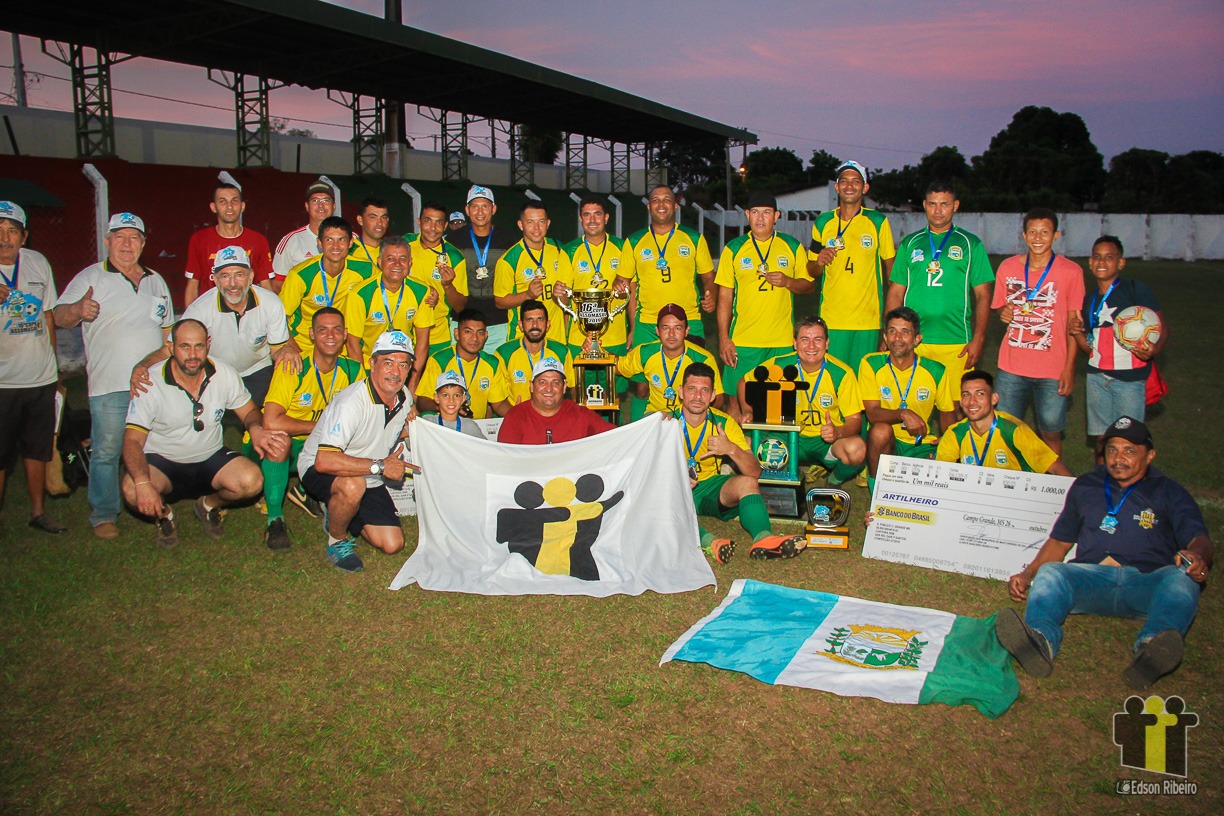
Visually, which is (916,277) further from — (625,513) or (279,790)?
(279,790)

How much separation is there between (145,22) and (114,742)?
72.1 ft

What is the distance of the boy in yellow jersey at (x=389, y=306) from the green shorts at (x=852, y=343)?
365cm

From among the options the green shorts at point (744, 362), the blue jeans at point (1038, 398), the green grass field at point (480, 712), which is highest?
the green shorts at point (744, 362)

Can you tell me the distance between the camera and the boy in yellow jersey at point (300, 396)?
6438 millimetres

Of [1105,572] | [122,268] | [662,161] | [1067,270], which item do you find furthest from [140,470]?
[662,161]

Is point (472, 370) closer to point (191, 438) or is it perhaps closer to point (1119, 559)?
point (191, 438)

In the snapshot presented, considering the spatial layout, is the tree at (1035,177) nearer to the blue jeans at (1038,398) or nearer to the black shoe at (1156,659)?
the blue jeans at (1038,398)

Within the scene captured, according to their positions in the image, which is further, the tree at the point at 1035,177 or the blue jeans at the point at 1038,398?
the tree at the point at 1035,177

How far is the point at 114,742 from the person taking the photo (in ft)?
12.8

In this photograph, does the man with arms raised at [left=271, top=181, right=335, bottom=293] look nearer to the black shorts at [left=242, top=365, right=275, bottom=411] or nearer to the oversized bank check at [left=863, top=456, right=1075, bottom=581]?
the black shorts at [left=242, top=365, right=275, bottom=411]

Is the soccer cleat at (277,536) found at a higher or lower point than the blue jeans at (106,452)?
lower

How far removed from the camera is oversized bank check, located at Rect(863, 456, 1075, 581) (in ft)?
18.3

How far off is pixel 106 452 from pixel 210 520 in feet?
2.91

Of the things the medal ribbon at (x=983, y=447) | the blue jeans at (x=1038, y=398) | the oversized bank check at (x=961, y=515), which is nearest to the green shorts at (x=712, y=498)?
the oversized bank check at (x=961, y=515)
